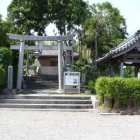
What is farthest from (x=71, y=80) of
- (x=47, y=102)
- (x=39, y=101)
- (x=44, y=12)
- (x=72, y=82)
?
(x=44, y=12)

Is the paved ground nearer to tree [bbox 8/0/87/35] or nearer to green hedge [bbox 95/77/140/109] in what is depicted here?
green hedge [bbox 95/77/140/109]

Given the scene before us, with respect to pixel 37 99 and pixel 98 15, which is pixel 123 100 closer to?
pixel 37 99

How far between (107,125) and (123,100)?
281 centimetres

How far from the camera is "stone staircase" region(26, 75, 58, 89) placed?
61.4 feet

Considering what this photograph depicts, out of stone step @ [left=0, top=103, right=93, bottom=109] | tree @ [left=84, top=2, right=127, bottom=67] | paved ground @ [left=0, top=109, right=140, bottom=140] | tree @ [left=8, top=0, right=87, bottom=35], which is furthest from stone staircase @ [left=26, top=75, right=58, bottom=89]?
tree @ [left=84, top=2, right=127, bottom=67]

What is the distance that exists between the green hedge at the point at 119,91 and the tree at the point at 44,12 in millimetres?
12629

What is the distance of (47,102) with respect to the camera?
1259cm

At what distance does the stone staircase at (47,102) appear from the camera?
1206cm

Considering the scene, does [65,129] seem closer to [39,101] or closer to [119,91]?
[119,91]

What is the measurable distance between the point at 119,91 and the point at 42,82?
10.5 meters

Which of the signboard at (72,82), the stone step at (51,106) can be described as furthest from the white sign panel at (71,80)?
the stone step at (51,106)

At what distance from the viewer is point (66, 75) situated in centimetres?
1494

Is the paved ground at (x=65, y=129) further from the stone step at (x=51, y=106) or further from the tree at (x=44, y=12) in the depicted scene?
the tree at (x=44, y=12)

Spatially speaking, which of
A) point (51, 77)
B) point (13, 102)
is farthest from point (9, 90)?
point (51, 77)
